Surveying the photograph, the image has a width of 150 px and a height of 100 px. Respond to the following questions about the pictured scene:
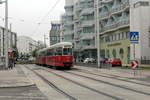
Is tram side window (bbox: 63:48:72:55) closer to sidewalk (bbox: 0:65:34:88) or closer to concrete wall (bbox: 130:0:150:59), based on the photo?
sidewalk (bbox: 0:65:34:88)

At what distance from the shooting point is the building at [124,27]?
5806cm

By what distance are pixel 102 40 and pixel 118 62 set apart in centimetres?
2942

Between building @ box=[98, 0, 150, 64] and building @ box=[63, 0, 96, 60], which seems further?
building @ box=[63, 0, 96, 60]

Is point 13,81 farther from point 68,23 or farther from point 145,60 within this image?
point 68,23

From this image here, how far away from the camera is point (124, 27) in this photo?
210 ft

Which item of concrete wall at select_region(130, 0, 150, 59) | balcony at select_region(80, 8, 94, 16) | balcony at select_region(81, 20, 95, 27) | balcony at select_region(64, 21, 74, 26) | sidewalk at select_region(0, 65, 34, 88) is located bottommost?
sidewalk at select_region(0, 65, 34, 88)

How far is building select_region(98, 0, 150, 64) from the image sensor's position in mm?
58062

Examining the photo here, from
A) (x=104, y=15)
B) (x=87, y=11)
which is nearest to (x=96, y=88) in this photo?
(x=104, y=15)

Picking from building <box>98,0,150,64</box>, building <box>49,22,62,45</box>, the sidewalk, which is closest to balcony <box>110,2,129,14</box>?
building <box>98,0,150,64</box>

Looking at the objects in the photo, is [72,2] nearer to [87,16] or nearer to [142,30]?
[87,16]

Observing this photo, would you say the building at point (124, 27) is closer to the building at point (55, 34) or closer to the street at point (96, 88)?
the street at point (96, 88)

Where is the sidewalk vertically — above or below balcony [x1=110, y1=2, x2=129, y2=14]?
below

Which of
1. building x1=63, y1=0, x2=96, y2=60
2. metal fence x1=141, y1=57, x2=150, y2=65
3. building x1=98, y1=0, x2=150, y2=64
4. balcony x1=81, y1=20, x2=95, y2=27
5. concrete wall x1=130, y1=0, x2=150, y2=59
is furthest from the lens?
building x1=63, y1=0, x2=96, y2=60

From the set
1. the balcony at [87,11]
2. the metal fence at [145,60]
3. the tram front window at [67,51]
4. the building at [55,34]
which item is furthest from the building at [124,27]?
the building at [55,34]
